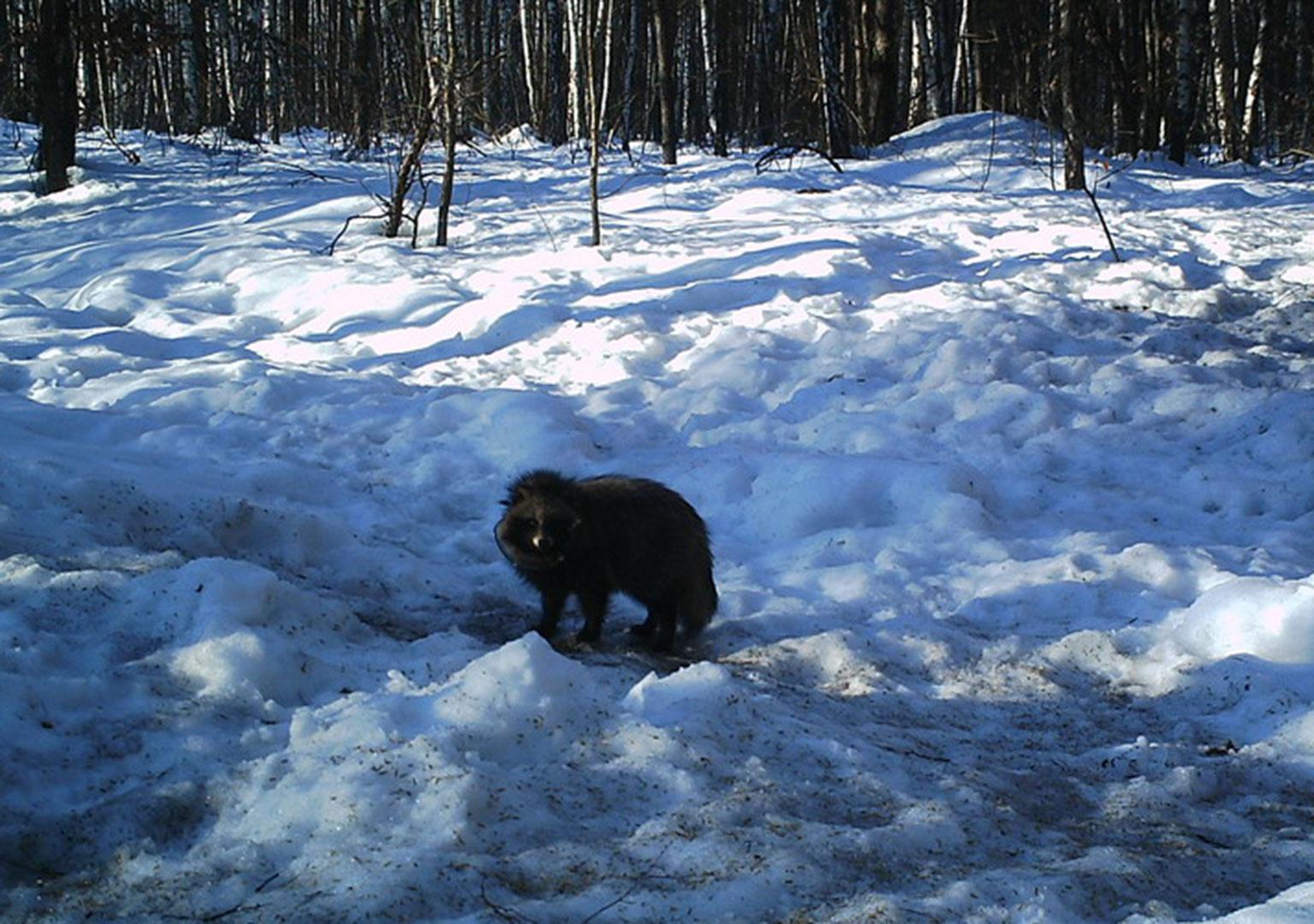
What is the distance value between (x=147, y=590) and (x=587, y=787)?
180 cm

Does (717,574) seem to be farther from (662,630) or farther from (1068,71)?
(1068,71)

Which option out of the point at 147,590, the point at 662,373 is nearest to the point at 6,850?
the point at 147,590

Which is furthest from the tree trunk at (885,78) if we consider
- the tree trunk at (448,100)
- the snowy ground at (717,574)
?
the tree trunk at (448,100)

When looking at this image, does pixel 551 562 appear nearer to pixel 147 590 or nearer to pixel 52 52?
pixel 147 590

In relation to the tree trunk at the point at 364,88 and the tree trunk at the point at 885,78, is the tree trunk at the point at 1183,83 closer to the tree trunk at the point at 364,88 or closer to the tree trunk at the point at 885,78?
the tree trunk at the point at 885,78

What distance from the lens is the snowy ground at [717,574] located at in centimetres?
291

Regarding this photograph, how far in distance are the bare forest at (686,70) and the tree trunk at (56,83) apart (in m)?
0.02

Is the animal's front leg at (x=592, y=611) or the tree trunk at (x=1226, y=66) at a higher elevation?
the tree trunk at (x=1226, y=66)

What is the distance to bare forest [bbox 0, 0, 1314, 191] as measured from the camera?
14.2m

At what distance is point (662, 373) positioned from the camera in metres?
8.96

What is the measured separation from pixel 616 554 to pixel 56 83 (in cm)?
1264

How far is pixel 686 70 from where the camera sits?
30859mm

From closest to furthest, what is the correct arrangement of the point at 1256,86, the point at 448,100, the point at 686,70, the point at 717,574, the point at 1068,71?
the point at 717,574 < the point at 448,100 < the point at 1068,71 < the point at 1256,86 < the point at 686,70

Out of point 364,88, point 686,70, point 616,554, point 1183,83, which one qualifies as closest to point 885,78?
point 1183,83
